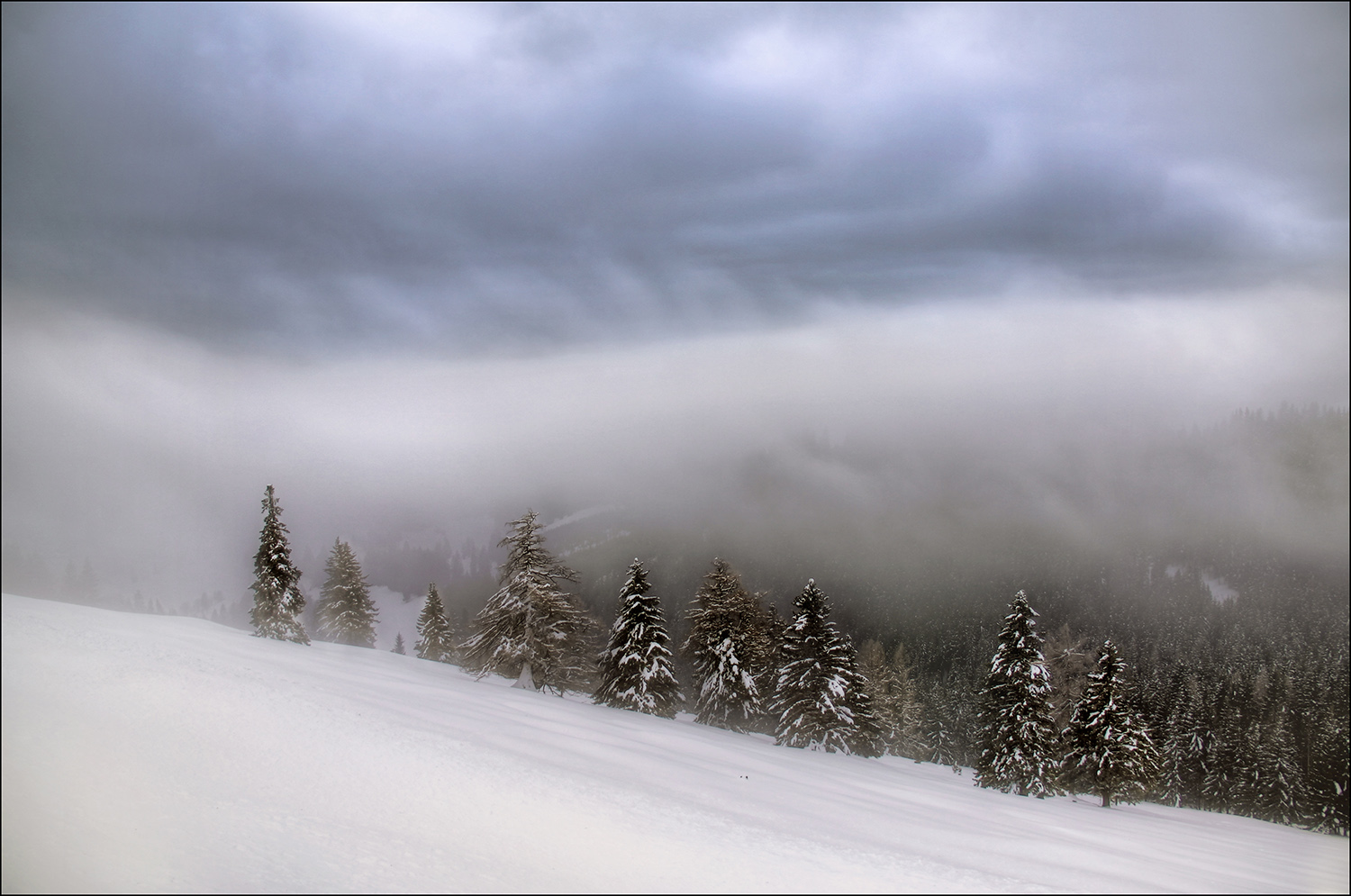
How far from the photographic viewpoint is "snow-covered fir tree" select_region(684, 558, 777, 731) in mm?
31578

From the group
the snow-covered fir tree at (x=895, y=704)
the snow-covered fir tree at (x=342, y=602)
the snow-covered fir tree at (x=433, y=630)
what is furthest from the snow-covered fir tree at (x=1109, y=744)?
the snow-covered fir tree at (x=342, y=602)

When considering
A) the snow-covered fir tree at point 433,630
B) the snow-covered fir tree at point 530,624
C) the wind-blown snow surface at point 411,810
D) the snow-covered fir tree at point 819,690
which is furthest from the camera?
the snow-covered fir tree at point 433,630

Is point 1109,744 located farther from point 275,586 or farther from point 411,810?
point 275,586

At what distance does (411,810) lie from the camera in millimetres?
11078

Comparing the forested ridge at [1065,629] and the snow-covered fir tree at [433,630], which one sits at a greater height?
the forested ridge at [1065,629]

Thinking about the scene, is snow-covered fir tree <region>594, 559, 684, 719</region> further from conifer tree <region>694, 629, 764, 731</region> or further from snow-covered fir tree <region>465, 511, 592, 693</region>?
conifer tree <region>694, 629, 764, 731</region>

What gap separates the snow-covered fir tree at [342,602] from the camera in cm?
4491

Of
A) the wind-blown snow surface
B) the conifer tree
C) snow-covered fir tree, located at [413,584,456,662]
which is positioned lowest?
snow-covered fir tree, located at [413,584,456,662]

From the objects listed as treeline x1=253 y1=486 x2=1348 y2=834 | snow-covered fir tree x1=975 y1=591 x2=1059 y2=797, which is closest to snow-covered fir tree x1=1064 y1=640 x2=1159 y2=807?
treeline x1=253 y1=486 x2=1348 y2=834

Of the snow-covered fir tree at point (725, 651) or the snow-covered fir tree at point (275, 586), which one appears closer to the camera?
the snow-covered fir tree at point (275, 586)

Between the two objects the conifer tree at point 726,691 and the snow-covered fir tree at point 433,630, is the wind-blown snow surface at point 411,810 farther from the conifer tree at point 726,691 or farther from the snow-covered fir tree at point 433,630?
the snow-covered fir tree at point 433,630

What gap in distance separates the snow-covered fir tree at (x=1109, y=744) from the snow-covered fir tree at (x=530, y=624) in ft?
83.3

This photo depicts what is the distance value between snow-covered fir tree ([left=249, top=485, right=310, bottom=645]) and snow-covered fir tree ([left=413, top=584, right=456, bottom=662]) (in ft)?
61.4

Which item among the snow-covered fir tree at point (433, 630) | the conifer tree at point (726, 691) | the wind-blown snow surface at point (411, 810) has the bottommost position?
the snow-covered fir tree at point (433, 630)
